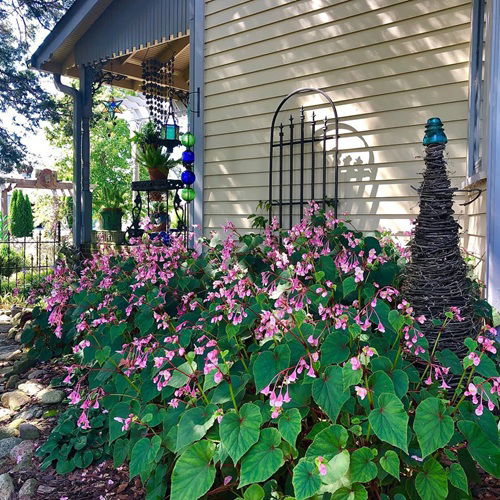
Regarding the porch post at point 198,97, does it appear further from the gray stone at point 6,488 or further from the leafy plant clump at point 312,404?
the gray stone at point 6,488

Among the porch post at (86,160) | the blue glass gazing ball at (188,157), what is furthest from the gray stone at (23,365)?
the porch post at (86,160)

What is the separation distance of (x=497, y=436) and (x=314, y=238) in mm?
1258

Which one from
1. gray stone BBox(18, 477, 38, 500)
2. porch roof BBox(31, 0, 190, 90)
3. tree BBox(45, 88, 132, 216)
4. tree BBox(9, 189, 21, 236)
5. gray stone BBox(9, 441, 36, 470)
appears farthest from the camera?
tree BBox(45, 88, 132, 216)

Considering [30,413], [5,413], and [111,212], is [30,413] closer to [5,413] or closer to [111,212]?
[5,413]

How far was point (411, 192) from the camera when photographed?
11.1 feet

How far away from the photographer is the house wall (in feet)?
10.5

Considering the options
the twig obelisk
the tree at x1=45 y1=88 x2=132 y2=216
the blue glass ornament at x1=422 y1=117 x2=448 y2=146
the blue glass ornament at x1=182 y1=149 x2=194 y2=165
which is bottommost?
the twig obelisk

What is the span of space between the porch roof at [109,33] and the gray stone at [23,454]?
3.87m

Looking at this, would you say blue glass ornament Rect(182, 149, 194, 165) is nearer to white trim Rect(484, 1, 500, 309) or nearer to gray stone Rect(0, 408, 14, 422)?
gray stone Rect(0, 408, 14, 422)

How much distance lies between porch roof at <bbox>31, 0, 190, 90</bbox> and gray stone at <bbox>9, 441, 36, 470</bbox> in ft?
12.7

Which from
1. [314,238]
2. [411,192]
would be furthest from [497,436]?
[411,192]

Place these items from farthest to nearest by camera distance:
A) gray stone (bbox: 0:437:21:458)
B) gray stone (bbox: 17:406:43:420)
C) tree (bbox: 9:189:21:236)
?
tree (bbox: 9:189:21:236), gray stone (bbox: 17:406:43:420), gray stone (bbox: 0:437:21:458)

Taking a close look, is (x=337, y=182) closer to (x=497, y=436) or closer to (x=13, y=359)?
(x=497, y=436)

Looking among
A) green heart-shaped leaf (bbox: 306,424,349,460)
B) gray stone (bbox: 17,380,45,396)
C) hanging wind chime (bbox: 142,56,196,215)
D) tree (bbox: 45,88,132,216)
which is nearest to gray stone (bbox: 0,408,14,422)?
gray stone (bbox: 17,380,45,396)
